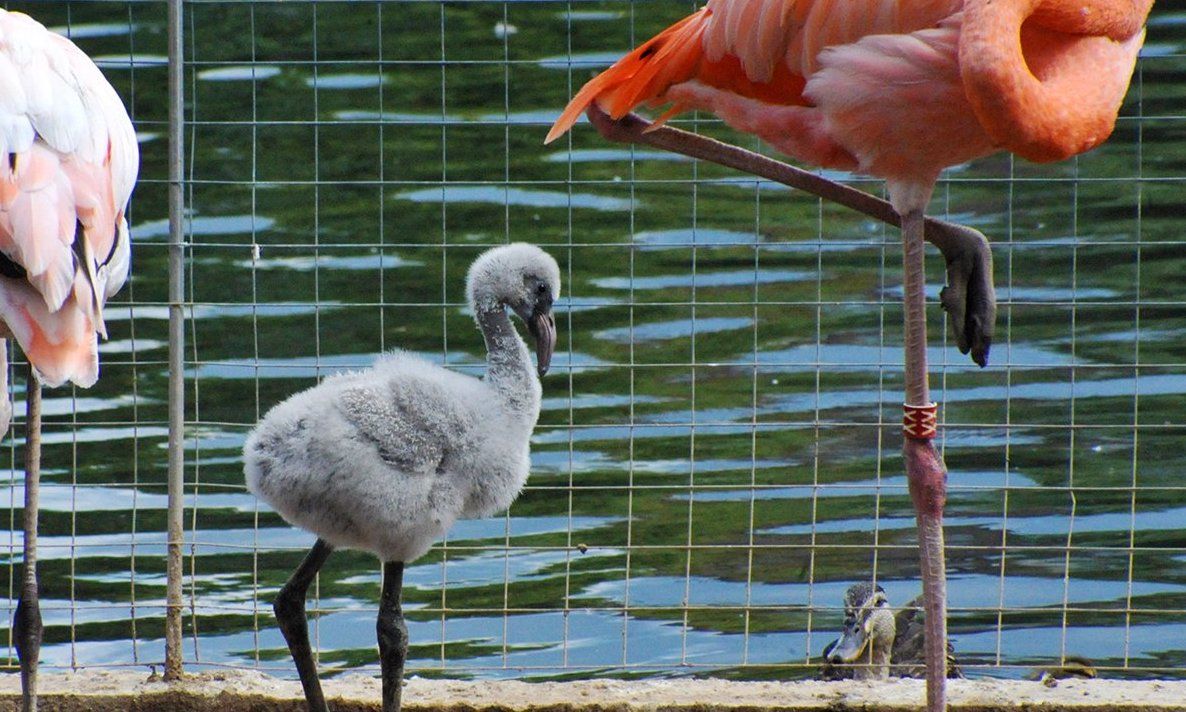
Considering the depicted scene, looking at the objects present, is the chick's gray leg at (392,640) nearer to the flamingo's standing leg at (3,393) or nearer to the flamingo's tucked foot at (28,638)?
the flamingo's tucked foot at (28,638)

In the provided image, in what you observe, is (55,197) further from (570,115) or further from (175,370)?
(570,115)

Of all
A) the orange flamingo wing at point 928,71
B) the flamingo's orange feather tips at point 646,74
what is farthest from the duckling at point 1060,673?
the flamingo's orange feather tips at point 646,74

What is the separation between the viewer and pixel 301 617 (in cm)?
461

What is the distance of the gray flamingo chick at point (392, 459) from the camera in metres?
4.22

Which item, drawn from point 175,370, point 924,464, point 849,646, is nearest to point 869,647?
point 849,646

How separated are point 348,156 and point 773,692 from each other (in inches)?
321

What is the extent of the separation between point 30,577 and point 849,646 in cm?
251

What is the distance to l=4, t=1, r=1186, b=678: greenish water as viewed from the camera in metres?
5.73

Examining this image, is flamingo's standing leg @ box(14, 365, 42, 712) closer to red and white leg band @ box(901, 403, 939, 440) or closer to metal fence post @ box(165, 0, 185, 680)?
metal fence post @ box(165, 0, 185, 680)

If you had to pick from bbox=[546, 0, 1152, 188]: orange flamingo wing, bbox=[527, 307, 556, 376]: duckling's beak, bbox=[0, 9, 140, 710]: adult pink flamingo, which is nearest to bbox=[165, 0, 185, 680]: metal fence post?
bbox=[0, 9, 140, 710]: adult pink flamingo

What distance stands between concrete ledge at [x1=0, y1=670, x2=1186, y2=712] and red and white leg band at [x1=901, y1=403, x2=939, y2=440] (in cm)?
94

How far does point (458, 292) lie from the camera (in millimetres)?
9492

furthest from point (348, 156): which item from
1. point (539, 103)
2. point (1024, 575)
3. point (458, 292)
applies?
point (1024, 575)

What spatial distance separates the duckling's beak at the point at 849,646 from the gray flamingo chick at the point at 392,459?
1526mm
